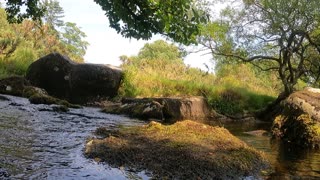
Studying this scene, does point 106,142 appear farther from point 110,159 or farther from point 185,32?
point 185,32

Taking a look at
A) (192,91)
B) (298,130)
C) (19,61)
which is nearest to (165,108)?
(298,130)

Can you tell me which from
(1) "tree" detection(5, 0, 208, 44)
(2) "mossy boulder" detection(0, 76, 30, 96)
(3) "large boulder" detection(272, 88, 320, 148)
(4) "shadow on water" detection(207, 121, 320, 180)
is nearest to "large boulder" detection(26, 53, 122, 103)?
(2) "mossy boulder" detection(0, 76, 30, 96)

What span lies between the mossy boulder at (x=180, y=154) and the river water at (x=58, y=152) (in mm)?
207

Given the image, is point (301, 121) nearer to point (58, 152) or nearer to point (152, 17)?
point (152, 17)

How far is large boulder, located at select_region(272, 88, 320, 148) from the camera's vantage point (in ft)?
25.0

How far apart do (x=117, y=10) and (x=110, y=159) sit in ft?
5.69

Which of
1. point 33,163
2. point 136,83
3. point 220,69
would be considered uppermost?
point 220,69

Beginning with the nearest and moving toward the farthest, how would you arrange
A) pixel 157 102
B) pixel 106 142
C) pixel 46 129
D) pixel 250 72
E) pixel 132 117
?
pixel 106 142 < pixel 46 129 < pixel 132 117 < pixel 157 102 < pixel 250 72

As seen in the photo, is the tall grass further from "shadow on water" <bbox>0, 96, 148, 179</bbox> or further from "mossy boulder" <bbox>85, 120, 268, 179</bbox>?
"mossy boulder" <bbox>85, 120, 268, 179</bbox>

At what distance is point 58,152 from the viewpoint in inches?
182

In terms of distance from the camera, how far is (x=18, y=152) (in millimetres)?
4414

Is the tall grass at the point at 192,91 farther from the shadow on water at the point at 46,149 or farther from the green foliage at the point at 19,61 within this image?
the shadow on water at the point at 46,149

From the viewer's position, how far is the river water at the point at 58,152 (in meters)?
3.77

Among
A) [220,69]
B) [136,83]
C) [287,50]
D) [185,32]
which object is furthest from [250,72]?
[185,32]
